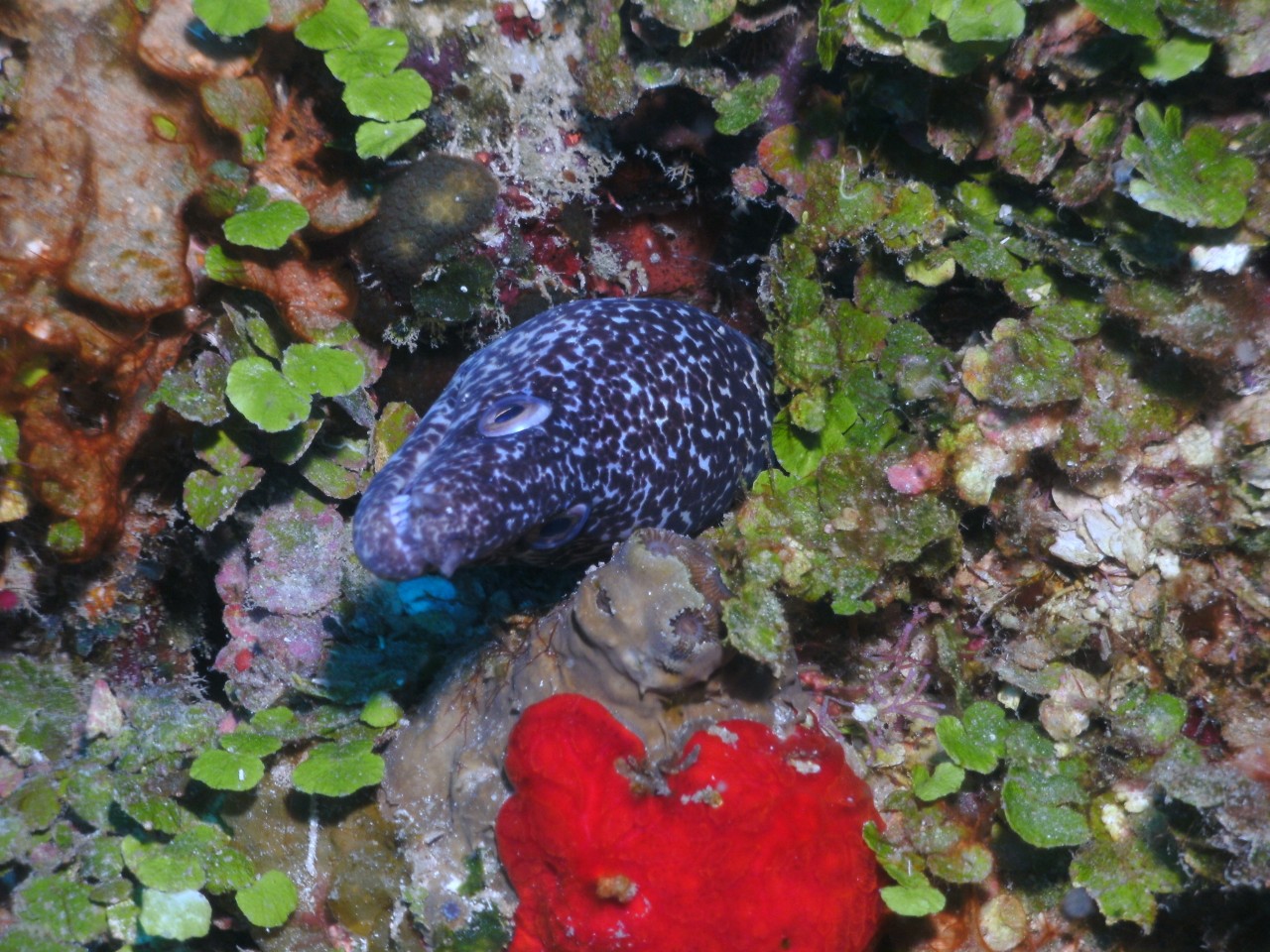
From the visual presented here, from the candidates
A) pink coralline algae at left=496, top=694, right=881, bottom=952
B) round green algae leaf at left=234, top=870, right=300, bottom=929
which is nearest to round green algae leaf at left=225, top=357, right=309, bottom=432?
pink coralline algae at left=496, top=694, right=881, bottom=952

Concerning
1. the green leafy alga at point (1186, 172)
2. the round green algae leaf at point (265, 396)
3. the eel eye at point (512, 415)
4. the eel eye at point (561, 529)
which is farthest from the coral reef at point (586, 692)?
the green leafy alga at point (1186, 172)

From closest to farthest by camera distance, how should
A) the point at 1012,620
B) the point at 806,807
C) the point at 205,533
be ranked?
the point at 806,807, the point at 1012,620, the point at 205,533

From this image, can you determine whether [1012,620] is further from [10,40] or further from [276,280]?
[10,40]

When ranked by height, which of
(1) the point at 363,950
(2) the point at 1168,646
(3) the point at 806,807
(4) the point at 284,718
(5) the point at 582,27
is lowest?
(1) the point at 363,950

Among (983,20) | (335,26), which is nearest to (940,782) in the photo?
(983,20)

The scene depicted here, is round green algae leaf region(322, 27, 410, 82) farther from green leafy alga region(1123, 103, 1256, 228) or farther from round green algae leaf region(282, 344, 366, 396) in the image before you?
green leafy alga region(1123, 103, 1256, 228)

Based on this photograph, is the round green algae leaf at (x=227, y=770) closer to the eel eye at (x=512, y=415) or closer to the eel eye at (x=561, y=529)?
the eel eye at (x=561, y=529)

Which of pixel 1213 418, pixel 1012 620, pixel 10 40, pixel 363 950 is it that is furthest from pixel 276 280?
pixel 1213 418
